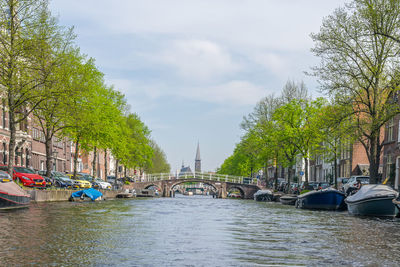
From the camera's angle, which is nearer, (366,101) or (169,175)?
(366,101)

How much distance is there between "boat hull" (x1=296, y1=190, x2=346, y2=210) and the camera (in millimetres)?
38938

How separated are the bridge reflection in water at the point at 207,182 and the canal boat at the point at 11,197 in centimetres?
5652

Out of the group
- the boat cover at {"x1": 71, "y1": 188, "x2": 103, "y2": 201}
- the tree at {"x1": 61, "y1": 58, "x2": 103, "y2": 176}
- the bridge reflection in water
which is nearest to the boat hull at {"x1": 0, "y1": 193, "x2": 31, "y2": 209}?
the tree at {"x1": 61, "y1": 58, "x2": 103, "y2": 176}

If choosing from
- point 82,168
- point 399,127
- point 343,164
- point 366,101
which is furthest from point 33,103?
point 82,168

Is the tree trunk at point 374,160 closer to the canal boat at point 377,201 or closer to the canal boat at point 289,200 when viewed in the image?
the canal boat at point 377,201

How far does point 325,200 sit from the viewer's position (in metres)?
39.5

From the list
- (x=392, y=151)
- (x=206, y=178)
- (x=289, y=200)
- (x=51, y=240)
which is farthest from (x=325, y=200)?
(x=206, y=178)

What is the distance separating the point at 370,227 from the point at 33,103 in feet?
79.6

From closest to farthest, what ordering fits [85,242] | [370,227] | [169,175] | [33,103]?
[85,242], [370,227], [33,103], [169,175]

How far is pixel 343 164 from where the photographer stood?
76500 millimetres

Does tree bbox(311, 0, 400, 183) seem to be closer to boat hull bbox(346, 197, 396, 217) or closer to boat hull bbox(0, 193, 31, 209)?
boat hull bbox(346, 197, 396, 217)

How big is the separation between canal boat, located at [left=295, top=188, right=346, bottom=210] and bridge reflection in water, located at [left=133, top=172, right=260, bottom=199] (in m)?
44.5

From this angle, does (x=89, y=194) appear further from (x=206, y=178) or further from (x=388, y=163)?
(x=206, y=178)

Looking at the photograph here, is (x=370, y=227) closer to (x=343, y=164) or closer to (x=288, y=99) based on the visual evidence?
(x=288, y=99)
